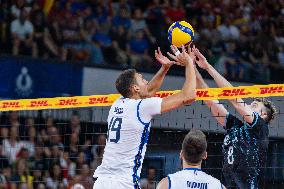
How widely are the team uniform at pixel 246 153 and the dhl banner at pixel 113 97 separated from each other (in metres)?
0.55

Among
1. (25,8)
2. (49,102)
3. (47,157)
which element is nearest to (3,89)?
(25,8)

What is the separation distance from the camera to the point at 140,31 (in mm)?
18938

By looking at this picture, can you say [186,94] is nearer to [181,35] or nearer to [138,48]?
[181,35]

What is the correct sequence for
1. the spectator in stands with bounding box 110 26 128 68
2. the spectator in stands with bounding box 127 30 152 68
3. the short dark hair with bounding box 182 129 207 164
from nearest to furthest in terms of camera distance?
the short dark hair with bounding box 182 129 207 164 → the spectator in stands with bounding box 110 26 128 68 → the spectator in stands with bounding box 127 30 152 68

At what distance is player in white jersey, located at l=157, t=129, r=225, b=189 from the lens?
6.53m

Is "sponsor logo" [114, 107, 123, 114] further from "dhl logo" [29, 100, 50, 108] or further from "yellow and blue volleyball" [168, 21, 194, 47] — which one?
"dhl logo" [29, 100, 50, 108]

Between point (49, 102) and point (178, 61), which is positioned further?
point (49, 102)

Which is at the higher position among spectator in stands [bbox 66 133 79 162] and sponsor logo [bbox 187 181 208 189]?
spectator in stands [bbox 66 133 79 162]

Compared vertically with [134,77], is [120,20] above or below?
above

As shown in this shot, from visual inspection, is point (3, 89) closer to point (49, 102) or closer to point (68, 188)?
point (68, 188)

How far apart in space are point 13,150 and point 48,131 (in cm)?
75

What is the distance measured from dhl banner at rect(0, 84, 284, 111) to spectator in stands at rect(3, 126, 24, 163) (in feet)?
7.95

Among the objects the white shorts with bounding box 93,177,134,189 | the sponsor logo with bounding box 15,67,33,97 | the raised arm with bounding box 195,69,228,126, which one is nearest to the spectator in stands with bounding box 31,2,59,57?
the sponsor logo with bounding box 15,67,33,97

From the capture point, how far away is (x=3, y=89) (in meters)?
16.6
